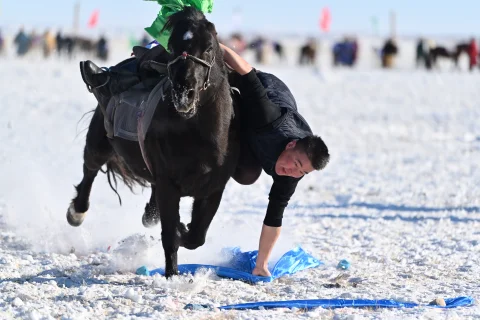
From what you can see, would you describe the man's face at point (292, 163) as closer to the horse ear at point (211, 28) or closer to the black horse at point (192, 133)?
the black horse at point (192, 133)

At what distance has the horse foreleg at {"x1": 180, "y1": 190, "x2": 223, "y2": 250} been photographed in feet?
18.6

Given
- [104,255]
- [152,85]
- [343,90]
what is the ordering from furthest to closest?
1. [343,90]
2. [104,255]
3. [152,85]

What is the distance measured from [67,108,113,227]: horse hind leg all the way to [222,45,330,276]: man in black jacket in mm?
1441

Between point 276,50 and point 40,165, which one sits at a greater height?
point 276,50

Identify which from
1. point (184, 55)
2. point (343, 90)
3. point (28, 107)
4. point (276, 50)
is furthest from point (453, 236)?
point (276, 50)

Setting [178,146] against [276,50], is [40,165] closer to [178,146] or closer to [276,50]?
[178,146]

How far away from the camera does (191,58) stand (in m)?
4.67

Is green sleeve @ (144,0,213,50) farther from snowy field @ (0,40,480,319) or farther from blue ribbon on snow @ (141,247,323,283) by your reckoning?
blue ribbon on snow @ (141,247,323,283)

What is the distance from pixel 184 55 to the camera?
4.67m

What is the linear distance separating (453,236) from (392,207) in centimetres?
185

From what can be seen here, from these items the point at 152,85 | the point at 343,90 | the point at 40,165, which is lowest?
the point at 40,165

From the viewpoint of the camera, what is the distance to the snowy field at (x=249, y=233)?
15.5 feet

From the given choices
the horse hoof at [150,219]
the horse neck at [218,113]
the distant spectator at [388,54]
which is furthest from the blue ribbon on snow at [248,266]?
the distant spectator at [388,54]

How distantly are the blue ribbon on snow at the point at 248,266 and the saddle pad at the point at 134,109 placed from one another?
3.30 feet
